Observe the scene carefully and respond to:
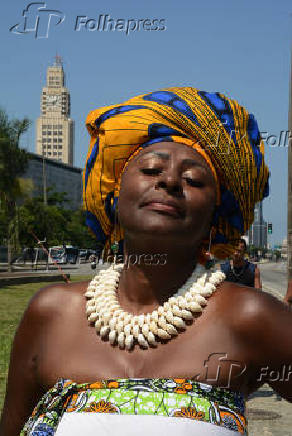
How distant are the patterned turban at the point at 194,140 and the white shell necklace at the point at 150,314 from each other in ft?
0.82

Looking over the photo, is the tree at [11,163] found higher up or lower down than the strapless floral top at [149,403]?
higher up

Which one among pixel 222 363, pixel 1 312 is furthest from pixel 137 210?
pixel 1 312

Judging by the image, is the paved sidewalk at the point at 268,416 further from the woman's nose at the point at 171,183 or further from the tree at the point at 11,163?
the tree at the point at 11,163

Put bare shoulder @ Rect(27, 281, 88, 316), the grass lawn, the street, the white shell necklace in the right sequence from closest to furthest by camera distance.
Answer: the white shell necklace, bare shoulder @ Rect(27, 281, 88, 316), the grass lawn, the street

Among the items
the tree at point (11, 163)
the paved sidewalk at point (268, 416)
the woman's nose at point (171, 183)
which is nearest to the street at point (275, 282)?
the tree at point (11, 163)

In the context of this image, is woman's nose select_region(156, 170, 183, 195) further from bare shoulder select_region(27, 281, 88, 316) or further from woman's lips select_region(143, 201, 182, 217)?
bare shoulder select_region(27, 281, 88, 316)

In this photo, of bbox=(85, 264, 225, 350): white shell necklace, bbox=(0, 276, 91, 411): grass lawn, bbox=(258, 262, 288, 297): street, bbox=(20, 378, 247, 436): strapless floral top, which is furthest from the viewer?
bbox=(258, 262, 288, 297): street

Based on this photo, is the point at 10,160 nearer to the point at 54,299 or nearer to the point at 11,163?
the point at 11,163

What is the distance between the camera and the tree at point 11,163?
93.7 feet

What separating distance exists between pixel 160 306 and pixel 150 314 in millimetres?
42

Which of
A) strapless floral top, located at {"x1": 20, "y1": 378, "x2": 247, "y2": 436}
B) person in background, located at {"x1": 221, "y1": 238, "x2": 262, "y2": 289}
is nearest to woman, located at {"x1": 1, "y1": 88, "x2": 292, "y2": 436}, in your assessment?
strapless floral top, located at {"x1": 20, "y1": 378, "x2": 247, "y2": 436}

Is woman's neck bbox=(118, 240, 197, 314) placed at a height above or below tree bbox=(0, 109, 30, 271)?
below

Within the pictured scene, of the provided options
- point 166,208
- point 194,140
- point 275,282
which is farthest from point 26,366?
point 275,282

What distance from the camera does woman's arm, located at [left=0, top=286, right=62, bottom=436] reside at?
2.04 meters
